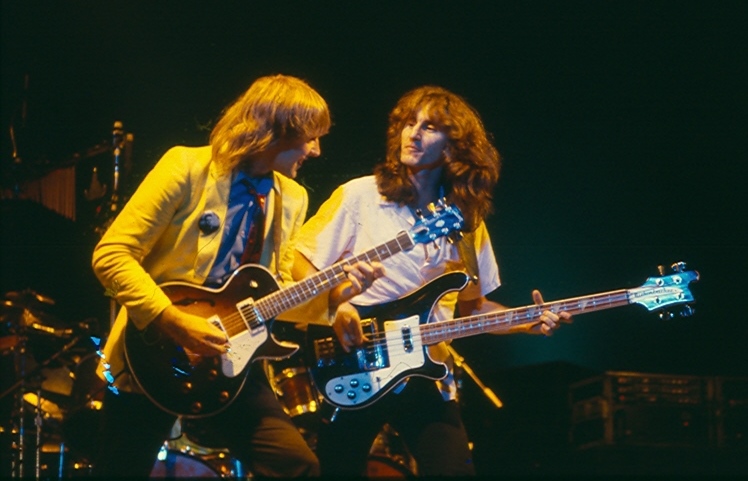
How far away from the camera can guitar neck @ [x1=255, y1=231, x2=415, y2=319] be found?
11.8 ft

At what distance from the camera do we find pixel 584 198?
5.27 metres

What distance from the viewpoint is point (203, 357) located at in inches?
137

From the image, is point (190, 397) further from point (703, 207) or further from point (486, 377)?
point (703, 207)

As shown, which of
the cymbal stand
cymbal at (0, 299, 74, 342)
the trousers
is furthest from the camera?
cymbal at (0, 299, 74, 342)

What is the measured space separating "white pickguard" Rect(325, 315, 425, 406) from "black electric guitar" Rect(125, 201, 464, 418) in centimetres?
31

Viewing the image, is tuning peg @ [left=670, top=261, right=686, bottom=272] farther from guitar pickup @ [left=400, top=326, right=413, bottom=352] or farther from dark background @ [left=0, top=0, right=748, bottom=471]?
guitar pickup @ [left=400, top=326, right=413, bottom=352]

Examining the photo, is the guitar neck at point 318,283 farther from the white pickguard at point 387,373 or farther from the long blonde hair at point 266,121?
the long blonde hair at point 266,121

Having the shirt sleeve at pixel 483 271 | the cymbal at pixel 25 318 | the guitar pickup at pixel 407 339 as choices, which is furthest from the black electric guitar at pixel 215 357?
the cymbal at pixel 25 318

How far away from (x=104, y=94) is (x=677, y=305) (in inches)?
131

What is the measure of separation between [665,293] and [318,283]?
4.85 ft

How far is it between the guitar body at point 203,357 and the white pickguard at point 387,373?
312 millimetres

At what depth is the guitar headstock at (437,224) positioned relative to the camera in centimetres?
384

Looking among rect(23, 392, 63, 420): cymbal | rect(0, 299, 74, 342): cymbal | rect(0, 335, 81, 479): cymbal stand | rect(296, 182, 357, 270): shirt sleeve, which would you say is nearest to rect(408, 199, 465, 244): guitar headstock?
rect(296, 182, 357, 270): shirt sleeve

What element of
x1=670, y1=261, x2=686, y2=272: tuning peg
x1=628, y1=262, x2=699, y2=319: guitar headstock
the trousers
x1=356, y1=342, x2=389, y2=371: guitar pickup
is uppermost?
x1=670, y1=261, x2=686, y2=272: tuning peg
